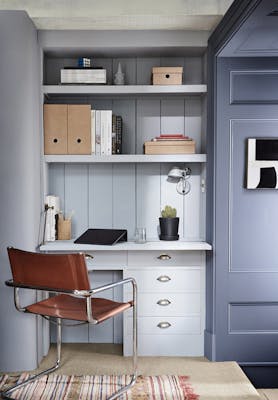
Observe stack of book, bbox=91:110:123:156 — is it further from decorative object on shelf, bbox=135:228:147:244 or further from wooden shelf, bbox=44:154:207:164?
decorative object on shelf, bbox=135:228:147:244

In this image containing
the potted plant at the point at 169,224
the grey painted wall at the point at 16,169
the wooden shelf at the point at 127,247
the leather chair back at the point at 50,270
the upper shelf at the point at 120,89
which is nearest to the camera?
the leather chair back at the point at 50,270

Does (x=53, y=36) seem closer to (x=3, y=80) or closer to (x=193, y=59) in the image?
(x=3, y=80)

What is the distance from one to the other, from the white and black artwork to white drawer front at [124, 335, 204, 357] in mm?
1109

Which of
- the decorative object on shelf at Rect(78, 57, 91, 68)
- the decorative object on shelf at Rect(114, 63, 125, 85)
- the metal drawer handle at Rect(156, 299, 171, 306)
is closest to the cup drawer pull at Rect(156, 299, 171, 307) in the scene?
the metal drawer handle at Rect(156, 299, 171, 306)

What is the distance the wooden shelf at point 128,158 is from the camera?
352cm

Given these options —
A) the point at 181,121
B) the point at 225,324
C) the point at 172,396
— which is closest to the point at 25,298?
the point at 172,396

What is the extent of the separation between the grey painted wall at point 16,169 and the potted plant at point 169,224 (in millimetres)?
902

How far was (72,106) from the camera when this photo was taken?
3.54m

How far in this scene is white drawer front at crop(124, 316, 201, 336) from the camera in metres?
3.53

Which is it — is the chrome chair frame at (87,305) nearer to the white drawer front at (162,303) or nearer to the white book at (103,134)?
the white drawer front at (162,303)

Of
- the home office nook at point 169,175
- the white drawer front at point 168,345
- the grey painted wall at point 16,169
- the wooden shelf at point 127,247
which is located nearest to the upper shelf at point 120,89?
the home office nook at point 169,175

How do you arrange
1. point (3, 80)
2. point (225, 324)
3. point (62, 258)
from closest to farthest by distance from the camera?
point (62, 258) → point (3, 80) → point (225, 324)

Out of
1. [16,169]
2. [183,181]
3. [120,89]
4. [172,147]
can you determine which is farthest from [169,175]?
[16,169]

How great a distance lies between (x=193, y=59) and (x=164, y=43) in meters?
0.37
